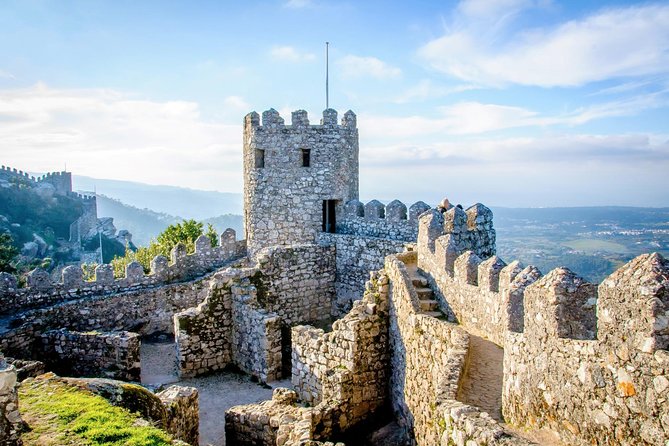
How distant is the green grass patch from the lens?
13.0m

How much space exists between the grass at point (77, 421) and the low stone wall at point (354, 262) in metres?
8.34

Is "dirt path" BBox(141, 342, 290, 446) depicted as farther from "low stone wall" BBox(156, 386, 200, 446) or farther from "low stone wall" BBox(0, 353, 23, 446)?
"low stone wall" BBox(0, 353, 23, 446)

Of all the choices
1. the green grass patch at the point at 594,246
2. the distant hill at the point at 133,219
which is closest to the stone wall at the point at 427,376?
the green grass patch at the point at 594,246

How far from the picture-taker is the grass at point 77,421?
20.2 ft

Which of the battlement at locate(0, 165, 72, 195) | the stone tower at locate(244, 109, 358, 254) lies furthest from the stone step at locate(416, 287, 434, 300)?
the battlement at locate(0, 165, 72, 195)

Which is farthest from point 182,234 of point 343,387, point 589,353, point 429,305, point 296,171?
point 589,353

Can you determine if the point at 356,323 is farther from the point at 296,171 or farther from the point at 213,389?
the point at 296,171

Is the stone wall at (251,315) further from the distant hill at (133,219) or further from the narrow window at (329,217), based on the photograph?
the distant hill at (133,219)

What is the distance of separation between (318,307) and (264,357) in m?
3.20

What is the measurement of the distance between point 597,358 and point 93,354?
1098 cm

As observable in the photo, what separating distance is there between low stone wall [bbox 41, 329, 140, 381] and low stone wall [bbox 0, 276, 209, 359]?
1.50 ft

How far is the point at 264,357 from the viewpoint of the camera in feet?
40.4

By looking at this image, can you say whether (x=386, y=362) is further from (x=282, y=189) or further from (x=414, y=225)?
(x=282, y=189)

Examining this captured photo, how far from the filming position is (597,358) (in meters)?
4.27
